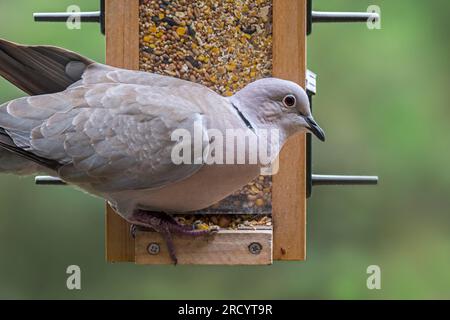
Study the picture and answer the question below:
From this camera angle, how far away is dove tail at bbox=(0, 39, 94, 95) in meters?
5.44

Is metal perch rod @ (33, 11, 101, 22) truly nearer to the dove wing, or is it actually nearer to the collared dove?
the collared dove

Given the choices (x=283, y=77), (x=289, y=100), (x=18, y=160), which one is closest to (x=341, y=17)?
(x=283, y=77)

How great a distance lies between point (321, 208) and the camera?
747cm

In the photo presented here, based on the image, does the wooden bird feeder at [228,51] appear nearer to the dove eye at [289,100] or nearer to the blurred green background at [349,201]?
the dove eye at [289,100]

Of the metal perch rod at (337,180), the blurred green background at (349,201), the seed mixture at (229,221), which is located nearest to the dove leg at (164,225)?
the seed mixture at (229,221)

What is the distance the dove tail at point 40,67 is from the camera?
5441 mm

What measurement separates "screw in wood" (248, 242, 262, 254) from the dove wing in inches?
17.0

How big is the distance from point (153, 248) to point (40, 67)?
0.89 metres

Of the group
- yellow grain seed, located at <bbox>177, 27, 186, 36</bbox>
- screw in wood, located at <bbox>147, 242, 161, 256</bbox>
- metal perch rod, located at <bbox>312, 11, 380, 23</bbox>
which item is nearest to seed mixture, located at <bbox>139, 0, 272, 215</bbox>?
yellow grain seed, located at <bbox>177, 27, 186, 36</bbox>

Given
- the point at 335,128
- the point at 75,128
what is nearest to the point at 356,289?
the point at 335,128

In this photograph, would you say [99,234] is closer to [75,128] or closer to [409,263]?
[409,263]

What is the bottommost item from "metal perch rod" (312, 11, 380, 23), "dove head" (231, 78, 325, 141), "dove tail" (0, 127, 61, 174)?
"dove tail" (0, 127, 61, 174)

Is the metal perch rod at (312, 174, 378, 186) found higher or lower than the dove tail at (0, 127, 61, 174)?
lower

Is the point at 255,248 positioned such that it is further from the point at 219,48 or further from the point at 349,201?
the point at 349,201
